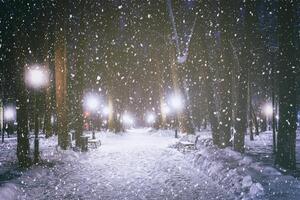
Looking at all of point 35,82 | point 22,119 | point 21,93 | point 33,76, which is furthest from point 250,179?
point 33,76

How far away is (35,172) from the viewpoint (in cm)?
1229

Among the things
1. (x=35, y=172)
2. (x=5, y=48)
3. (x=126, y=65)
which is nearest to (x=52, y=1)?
(x=5, y=48)

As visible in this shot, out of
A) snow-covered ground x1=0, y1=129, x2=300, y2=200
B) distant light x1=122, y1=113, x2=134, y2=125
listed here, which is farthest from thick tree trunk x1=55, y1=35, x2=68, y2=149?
→ distant light x1=122, y1=113, x2=134, y2=125

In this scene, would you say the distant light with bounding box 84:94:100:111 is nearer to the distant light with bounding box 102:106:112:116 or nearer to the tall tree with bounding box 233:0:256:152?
the distant light with bounding box 102:106:112:116

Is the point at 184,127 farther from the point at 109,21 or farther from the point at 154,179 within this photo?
the point at 154,179

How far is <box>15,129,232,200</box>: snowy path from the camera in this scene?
10.0 metres

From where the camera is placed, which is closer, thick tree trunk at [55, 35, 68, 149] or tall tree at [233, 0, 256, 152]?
tall tree at [233, 0, 256, 152]

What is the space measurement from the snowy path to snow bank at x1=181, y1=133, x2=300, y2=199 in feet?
1.18

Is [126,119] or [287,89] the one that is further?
[126,119]

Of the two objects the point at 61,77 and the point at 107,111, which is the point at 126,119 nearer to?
the point at 107,111

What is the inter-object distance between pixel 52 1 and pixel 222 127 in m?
10.9

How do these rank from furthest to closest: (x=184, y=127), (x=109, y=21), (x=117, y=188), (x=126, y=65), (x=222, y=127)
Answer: (x=126, y=65), (x=109, y=21), (x=184, y=127), (x=222, y=127), (x=117, y=188)

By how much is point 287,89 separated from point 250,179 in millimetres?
3571

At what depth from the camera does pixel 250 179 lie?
928 centimetres
